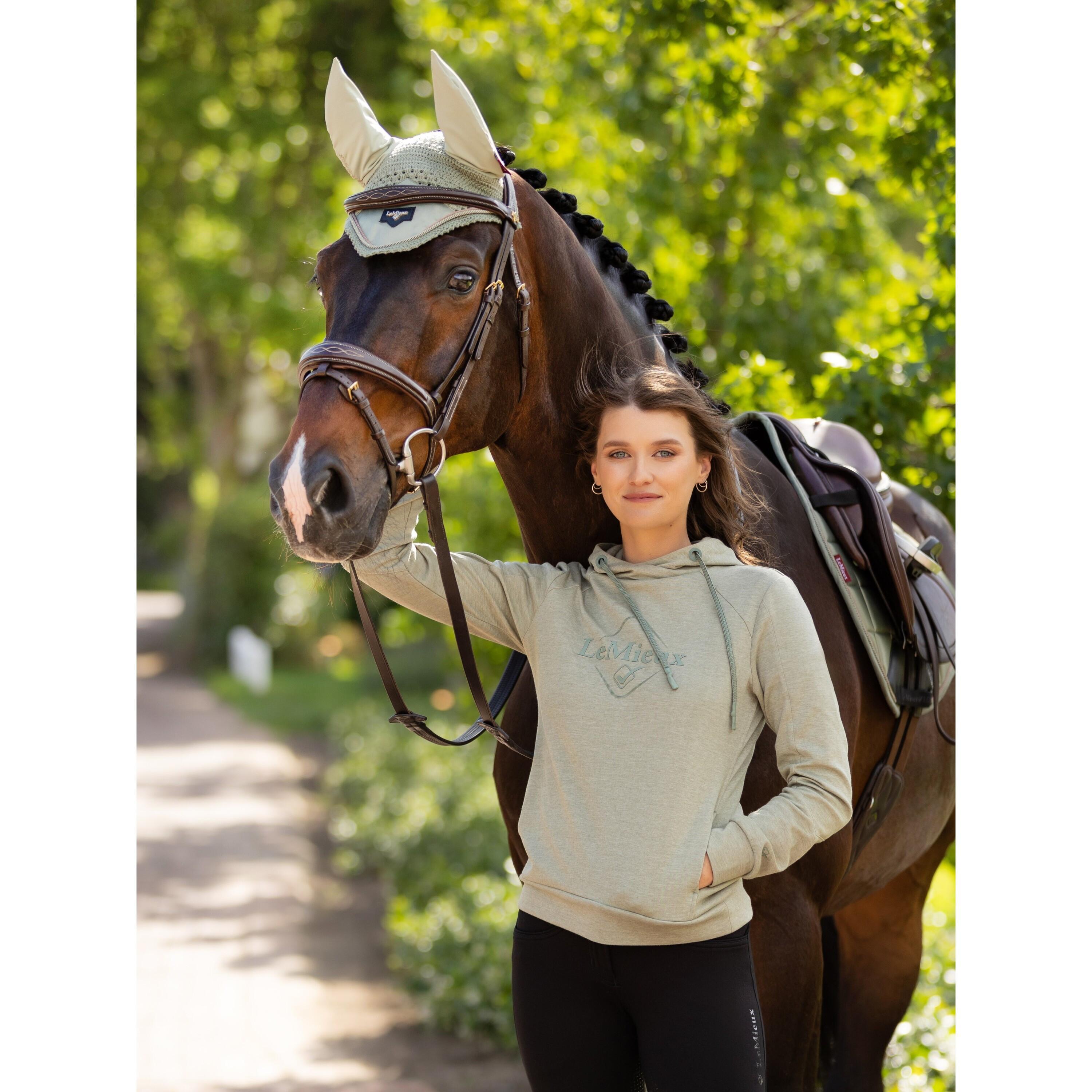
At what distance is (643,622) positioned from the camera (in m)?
1.77

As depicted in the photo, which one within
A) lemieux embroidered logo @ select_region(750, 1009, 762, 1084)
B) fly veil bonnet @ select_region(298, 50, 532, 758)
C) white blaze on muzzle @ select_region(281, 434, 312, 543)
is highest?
fly veil bonnet @ select_region(298, 50, 532, 758)

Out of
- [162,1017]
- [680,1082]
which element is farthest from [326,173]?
[680,1082]

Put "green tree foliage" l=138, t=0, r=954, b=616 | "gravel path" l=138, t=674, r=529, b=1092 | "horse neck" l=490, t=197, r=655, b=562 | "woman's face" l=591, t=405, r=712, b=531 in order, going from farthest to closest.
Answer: "gravel path" l=138, t=674, r=529, b=1092, "green tree foliage" l=138, t=0, r=954, b=616, "horse neck" l=490, t=197, r=655, b=562, "woman's face" l=591, t=405, r=712, b=531

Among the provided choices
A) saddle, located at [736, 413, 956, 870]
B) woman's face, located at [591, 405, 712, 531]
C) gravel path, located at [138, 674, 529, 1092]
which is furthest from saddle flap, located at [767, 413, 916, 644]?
gravel path, located at [138, 674, 529, 1092]

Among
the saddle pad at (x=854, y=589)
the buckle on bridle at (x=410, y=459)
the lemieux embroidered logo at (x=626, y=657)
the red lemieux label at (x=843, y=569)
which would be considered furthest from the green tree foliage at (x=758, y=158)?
the red lemieux label at (x=843, y=569)

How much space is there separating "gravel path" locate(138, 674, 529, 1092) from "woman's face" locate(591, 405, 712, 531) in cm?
327

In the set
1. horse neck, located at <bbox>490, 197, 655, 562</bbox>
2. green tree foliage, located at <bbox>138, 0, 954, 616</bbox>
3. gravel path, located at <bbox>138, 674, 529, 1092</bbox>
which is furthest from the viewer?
gravel path, located at <bbox>138, 674, 529, 1092</bbox>

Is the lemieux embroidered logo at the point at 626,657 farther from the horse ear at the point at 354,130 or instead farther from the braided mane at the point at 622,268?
the horse ear at the point at 354,130

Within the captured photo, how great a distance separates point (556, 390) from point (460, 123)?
47 cm

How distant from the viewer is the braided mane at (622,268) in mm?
2164

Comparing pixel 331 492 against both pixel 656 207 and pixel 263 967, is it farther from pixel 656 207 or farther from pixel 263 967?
pixel 263 967

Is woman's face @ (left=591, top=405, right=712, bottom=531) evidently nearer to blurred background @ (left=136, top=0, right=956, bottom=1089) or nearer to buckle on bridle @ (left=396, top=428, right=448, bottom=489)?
buckle on bridle @ (left=396, top=428, right=448, bottom=489)

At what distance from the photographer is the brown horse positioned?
165 cm

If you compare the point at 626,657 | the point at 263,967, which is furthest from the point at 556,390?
the point at 263,967
